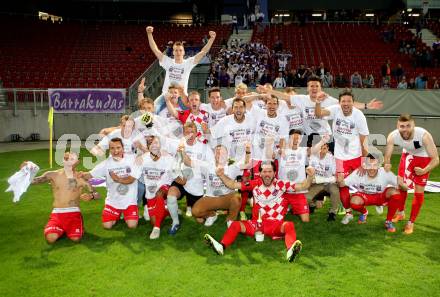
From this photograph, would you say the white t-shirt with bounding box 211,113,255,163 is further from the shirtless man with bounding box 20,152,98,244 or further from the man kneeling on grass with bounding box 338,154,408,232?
the shirtless man with bounding box 20,152,98,244

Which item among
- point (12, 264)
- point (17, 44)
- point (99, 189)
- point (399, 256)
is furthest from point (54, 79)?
point (399, 256)

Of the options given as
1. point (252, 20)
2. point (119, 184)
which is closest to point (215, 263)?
point (119, 184)

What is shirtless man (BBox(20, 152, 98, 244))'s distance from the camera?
6.95m

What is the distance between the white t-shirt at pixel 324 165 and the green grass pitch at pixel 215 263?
0.90 metres

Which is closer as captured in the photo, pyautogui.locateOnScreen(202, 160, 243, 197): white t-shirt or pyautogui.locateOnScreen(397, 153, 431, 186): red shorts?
pyautogui.locateOnScreen(397, 153, 431, 186): red shorts

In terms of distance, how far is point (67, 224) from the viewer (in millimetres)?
6977

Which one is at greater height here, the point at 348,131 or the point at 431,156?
the point at 348,131

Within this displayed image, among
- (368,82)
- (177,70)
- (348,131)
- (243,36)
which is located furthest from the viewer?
(243,36)

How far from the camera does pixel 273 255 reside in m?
6.25

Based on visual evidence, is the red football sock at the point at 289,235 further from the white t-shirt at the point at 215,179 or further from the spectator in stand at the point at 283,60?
the spectator in stand at the point at 283,60

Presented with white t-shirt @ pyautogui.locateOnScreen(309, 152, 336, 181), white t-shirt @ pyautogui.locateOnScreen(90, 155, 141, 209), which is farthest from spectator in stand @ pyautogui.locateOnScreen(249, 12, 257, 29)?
white t-shirt @ pyautogui.locateOnScreen(90, 155, 141, 209)

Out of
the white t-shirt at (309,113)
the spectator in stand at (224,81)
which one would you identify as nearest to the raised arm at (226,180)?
the white t-shirt at (309,113)

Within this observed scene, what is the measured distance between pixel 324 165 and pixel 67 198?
15.2 feet

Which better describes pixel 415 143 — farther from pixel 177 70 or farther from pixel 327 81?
pixel 327 81
